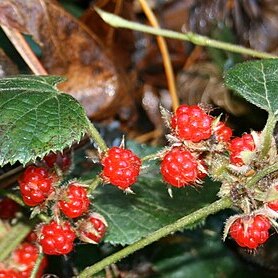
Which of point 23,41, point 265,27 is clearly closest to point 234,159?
point 23,41

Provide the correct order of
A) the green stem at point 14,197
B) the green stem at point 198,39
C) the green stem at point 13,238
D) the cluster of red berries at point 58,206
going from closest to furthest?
the cluster of red berries at point 58,206 < the green stem at point 14,197 < the green stem at point 13,238 < the green stem at point 198,39

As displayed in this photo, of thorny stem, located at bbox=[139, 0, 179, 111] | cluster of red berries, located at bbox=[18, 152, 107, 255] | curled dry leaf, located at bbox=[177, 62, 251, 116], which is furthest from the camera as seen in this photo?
thorny stem, located at bbox=[139, 0, 179, 111]

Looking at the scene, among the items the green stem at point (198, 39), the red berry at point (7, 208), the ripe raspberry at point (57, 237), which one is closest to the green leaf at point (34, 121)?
the ripe raspberry at point (57, 237)

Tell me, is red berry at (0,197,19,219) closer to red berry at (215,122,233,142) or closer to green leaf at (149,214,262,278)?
green leaf at (149,214,262,278)

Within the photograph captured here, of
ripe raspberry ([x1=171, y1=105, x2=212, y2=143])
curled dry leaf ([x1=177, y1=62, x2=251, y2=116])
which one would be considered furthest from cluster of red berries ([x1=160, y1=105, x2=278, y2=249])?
curled dry leaf ([x1=177, y1=62, x2=251, y2=116])

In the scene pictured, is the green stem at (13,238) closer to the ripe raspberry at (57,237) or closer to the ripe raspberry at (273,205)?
the ripe raspberry at (57,237)

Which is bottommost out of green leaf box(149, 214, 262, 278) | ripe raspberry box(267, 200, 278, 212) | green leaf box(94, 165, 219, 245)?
green leaf box(149, 214, 262, 278)
